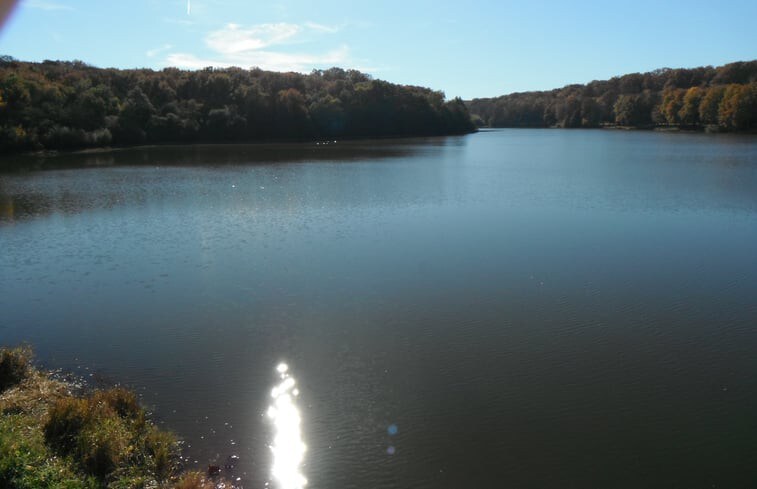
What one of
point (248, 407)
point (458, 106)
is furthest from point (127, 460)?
point (458, 106)

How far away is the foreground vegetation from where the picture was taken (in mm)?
4973

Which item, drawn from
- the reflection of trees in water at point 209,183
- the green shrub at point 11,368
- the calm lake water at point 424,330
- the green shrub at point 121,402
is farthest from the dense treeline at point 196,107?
the green shrub at point 121,402

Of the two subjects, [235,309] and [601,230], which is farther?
[601,230]

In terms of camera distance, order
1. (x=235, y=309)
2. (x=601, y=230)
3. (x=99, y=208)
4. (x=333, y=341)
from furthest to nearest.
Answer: (x=99, y=208)
(x=601, y=230)
(x=235, y=309)
(x=333, y=341)

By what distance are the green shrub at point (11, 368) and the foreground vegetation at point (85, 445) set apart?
0.28 m

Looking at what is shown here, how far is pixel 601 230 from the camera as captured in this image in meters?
16.7

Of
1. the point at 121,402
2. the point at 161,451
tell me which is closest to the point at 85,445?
the point at 161,451

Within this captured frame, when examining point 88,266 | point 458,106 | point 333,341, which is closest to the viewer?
point 333,341

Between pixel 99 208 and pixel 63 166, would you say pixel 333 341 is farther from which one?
pixel 63 166

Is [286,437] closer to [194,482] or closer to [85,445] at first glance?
[194,482]

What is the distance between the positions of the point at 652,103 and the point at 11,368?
110m

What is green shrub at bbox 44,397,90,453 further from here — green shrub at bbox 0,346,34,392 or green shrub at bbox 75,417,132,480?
green shrub at bbox 0,346,34,392

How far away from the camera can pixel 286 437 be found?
21.1 feet

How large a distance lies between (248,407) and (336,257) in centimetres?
725
